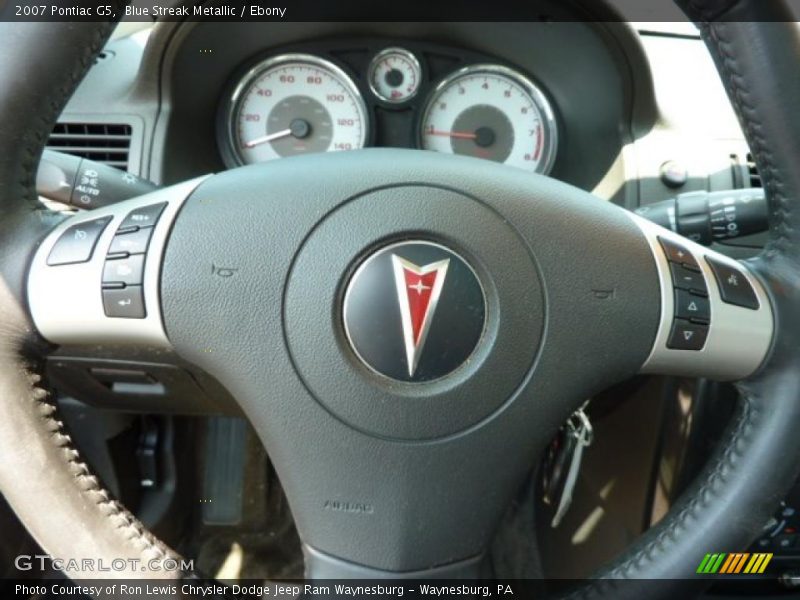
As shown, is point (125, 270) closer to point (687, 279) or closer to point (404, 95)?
point (687, 279)

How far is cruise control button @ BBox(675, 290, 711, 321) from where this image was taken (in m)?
0.84

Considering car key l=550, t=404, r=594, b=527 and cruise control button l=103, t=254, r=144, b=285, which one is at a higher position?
cruise control button l=103, t=254, r=144, b=285

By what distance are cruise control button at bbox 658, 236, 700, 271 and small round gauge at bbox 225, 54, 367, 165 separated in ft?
3.14

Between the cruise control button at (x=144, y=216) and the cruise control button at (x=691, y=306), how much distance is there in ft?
1.83

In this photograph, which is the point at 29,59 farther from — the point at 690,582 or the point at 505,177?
the point at 690,582

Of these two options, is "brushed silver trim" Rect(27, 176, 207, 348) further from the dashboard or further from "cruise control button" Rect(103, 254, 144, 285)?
the dashboard

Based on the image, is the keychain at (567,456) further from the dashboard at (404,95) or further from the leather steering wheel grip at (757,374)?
the dashboard at (404,95)

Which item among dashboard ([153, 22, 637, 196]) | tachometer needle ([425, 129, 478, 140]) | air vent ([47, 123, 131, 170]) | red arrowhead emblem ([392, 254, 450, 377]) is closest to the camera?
red arrowhead emblem ([392, 254, 450, 377])

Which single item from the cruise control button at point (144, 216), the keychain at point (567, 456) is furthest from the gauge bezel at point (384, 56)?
the cruise control button at point (144, 216)

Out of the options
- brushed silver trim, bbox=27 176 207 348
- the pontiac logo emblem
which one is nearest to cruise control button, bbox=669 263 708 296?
the pontiac logo emblem

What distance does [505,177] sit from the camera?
2.82ft

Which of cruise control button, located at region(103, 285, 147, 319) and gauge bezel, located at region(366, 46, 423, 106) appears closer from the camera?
cruise control button, located at region(103, 285, 147, 319)

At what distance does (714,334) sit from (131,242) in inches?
24.6

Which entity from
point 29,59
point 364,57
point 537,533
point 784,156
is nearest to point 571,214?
point 784,156
